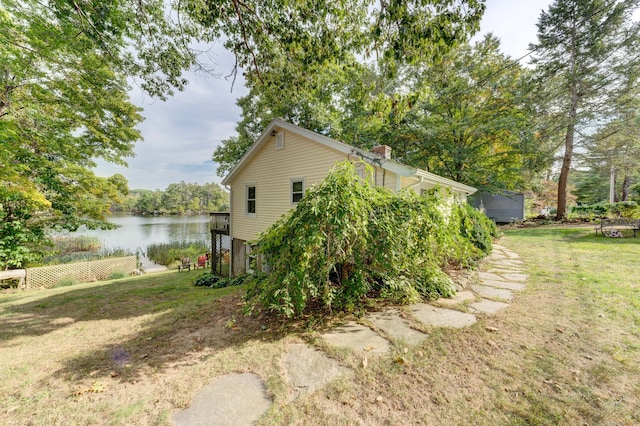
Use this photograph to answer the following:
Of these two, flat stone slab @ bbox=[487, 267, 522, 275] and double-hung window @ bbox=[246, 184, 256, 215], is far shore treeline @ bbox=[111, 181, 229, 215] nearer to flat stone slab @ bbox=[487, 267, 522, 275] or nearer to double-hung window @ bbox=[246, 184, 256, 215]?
double-hung window @ bbox=[246, 184, 256, 215]

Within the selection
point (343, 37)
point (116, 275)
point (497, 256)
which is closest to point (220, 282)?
point (343, 37)

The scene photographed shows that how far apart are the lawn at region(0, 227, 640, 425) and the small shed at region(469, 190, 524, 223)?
19898mm

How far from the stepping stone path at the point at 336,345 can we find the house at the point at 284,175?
9.49 ft

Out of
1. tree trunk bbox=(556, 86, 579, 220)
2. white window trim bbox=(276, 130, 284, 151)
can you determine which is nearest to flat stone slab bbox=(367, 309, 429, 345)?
white window trim bbox=(276, 130, 284, 151)

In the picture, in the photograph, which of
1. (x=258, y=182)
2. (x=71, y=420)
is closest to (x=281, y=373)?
(x=71, y=420)

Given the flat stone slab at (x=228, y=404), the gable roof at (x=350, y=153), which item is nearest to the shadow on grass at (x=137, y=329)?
the flat stone slab at (x=228, y=404)

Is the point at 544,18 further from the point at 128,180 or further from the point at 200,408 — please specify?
the point at 128,180

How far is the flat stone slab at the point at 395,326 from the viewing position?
309cm

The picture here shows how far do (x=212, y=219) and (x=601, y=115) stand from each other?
974 inches

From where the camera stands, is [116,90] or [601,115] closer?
[116,90]

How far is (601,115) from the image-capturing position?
51.4 ft

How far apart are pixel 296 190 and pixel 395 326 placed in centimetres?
639

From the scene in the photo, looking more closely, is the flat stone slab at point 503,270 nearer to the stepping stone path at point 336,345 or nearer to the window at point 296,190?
the stepping stone path at point 336,345

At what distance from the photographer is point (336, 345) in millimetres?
2975
